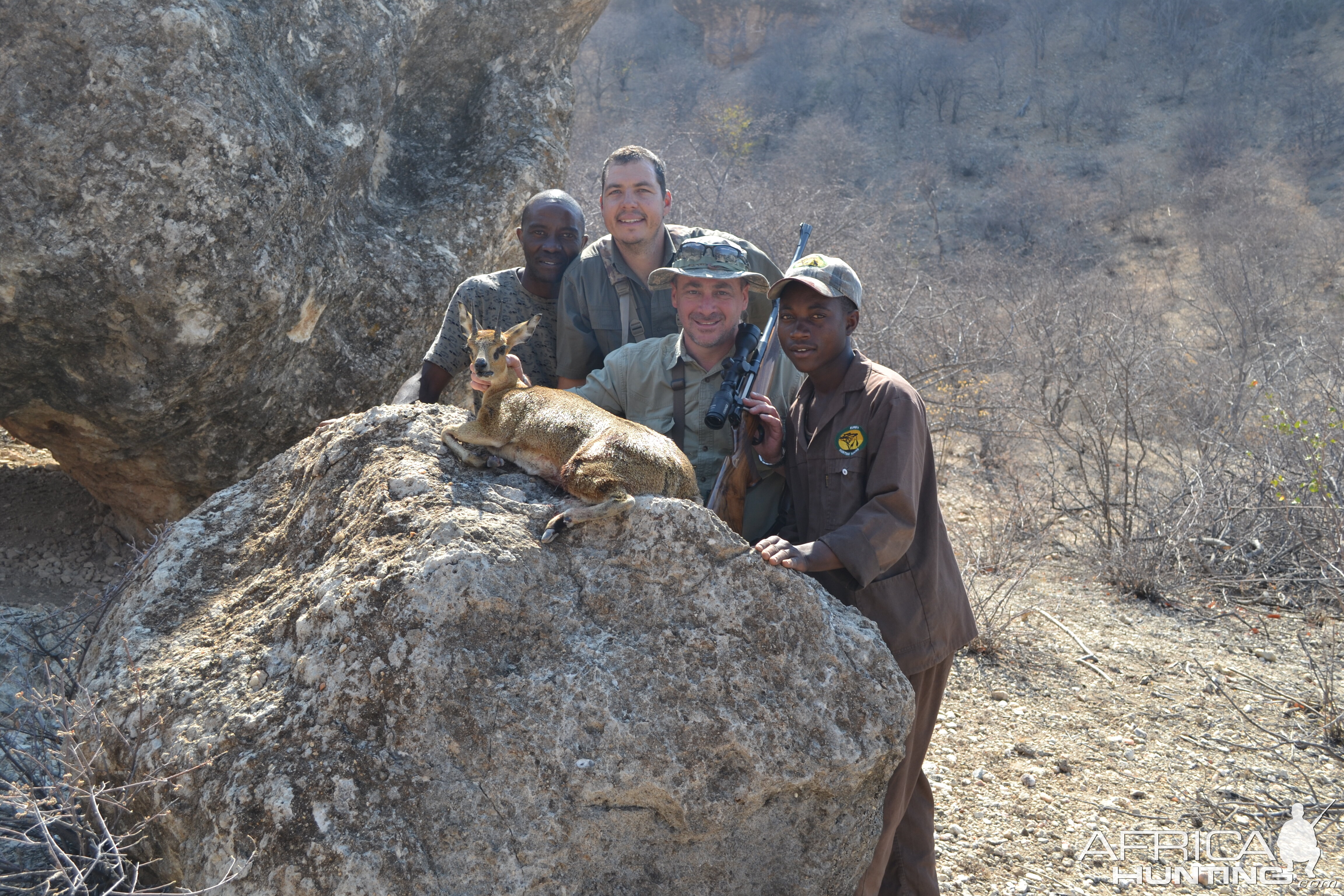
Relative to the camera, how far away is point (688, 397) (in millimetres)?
3707

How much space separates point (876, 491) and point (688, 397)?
3.35 feet

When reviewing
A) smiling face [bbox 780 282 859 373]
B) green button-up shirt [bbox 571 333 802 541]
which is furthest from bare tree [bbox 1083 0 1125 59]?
smiling face [bbox 780 282 859 373]

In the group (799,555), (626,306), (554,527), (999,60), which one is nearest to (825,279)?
(799,555)

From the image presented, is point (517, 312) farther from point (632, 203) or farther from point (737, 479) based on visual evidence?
point (737, 479)

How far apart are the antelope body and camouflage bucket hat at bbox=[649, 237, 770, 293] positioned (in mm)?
736

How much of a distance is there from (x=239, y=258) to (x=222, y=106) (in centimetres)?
70

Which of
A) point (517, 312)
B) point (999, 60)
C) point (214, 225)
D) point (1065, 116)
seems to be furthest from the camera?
point (999, 60)

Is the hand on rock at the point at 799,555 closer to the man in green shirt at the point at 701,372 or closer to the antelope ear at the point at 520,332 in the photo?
the man in green shirt at the point at 701,372

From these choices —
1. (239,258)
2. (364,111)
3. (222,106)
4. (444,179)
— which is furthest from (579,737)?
(444,179)

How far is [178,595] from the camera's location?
2.99m

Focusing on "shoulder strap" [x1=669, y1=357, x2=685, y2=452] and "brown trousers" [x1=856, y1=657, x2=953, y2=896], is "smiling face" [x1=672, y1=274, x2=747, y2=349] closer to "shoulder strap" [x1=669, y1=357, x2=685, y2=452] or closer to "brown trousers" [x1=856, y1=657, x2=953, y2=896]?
"shoulder strap" [x1=669, y1=357, x2=685, y2=452]

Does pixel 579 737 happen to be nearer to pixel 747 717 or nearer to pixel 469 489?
pixel 747 717

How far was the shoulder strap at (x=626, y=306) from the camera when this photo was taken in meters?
4.48

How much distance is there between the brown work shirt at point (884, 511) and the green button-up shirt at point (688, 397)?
0.97ft
